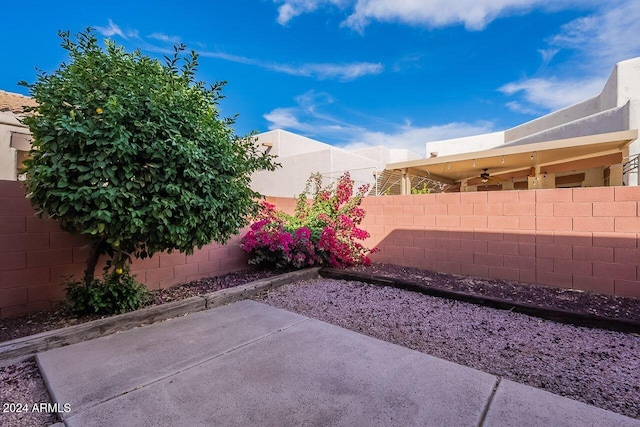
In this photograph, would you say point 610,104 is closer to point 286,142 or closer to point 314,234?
point 314,234

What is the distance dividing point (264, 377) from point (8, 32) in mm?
7114

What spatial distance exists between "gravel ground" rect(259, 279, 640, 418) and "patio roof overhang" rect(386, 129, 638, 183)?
5.66 m

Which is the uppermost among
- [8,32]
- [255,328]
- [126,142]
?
[8,32]

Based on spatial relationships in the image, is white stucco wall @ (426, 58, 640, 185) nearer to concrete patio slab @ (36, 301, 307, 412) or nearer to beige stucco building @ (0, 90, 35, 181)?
concrete patio slab @ (36, 301, 307, 412)

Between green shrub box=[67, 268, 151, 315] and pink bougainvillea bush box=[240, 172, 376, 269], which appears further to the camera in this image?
pink bougainvillea bush box=[240, 172, 376, 269]

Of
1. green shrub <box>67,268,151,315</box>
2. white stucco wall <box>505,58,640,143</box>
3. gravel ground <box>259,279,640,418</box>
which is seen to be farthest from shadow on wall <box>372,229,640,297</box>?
white stucco wall <box>505,58,640,143</box>

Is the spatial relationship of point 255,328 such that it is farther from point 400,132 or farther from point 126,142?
point 400,132

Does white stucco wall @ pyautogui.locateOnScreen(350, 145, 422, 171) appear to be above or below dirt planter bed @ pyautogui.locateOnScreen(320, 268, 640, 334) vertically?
above

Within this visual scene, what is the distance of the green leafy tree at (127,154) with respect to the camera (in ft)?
8.04

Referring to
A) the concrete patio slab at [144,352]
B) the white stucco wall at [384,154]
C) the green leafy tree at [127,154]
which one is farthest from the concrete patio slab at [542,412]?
the white stucco wall at [384,154]

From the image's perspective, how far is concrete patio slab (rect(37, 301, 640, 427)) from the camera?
1624 mm

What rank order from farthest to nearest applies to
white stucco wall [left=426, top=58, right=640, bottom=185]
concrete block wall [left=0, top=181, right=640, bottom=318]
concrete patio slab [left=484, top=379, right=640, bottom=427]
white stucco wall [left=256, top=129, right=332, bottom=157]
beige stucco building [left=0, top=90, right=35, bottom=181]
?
white stucco wall [left=256, top=129, right=332, bottom=157] < white stucco wall [left=426, top=58, right=640, bottom=185] < beige stucco building [left=0, top=90, right=35, bottom=181] < concrete block wall [left=0, top=181, right=640, bottom=318] < concrete patio slab [left=484, top=379, right=640, bottom=427]

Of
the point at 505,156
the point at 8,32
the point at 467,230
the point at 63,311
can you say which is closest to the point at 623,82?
the point at 505,156

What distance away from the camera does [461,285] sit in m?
4.27
